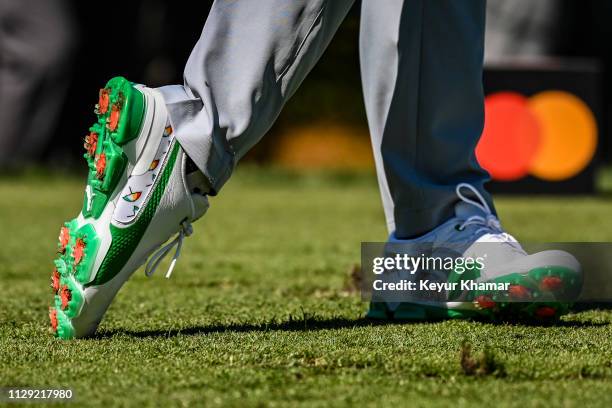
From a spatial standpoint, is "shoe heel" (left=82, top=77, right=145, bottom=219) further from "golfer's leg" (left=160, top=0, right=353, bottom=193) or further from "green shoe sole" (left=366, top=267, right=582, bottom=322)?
"green shoe sole" (left=366, top=267, right=582, bottom=322)

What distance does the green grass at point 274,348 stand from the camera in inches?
42.0

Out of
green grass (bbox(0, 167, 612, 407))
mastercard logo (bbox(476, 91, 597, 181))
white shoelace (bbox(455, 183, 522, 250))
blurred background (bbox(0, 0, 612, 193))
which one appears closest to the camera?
green grass (bbox(0, 167, 612, 407))

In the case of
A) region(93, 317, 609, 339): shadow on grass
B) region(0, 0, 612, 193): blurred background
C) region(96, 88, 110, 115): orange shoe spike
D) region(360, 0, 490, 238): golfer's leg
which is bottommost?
region(0, 0, 612, 193): blurred background

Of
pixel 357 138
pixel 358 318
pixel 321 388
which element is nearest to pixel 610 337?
pixel 358 318

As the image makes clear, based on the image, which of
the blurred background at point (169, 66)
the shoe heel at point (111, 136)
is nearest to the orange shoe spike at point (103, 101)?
the shoe heel at point (111, 136)

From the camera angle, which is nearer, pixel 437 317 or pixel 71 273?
pixel 71 273

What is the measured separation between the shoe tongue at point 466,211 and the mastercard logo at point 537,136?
10.4 ft

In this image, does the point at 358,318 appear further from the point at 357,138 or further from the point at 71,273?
the point at 357,138

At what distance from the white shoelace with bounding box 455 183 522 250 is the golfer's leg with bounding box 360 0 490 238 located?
0.05ft

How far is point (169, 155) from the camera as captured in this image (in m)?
1.41

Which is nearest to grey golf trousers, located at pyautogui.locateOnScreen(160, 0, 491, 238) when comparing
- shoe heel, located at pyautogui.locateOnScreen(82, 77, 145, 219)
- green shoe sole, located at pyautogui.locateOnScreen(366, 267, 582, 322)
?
green shoe sole, located at pyautogui.locateOnScreen(366, 267, 582, 322)

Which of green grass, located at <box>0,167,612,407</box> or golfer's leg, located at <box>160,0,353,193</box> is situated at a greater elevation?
golfer's leg, located at <box>160,0,353,193</box>

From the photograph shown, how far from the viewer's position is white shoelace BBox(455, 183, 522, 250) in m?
1.59

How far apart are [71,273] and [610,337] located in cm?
73
